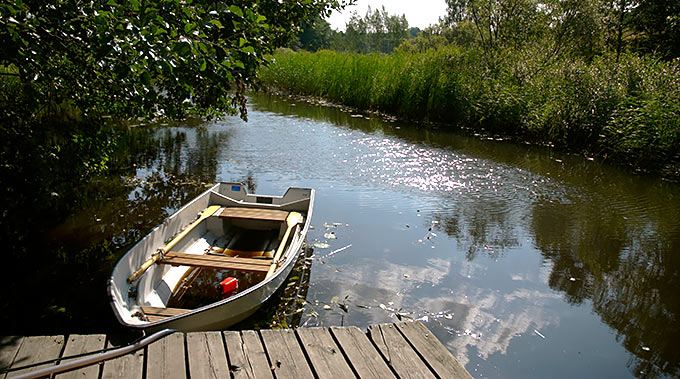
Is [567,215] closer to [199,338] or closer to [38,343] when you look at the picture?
[199,338]

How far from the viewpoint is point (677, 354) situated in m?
4.45

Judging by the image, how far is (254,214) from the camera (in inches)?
235

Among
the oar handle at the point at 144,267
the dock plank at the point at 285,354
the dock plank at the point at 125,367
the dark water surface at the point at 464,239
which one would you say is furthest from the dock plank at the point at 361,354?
the oar handle at the point at 144,267

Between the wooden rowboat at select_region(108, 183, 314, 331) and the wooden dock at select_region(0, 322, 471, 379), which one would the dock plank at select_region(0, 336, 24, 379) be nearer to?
the wooden dock at select_region(0, 322, 471, 379)

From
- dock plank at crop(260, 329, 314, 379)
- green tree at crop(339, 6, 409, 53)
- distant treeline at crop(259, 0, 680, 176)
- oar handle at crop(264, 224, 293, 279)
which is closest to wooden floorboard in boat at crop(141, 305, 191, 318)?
dock plank at crop(260, 329, 314, 379)

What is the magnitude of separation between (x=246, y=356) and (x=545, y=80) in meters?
13.1

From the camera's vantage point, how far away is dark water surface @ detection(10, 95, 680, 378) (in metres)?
4.57

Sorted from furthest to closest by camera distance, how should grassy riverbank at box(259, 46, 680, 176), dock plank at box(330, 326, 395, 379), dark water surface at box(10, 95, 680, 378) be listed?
grassy riverbank at box(259, 46, 680, 176), dark water surface at box(10, 95, 680, 378), dock plank at box(330, 326, 395, 379)

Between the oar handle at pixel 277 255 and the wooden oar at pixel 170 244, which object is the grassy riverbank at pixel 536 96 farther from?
the oar handle at pixel 277 255

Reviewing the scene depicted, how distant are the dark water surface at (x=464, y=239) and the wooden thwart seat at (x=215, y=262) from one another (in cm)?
47

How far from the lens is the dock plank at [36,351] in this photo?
9.36 ft

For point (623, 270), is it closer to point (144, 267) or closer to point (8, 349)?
point (144, 267)

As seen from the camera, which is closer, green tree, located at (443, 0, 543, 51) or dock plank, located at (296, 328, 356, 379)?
dock plank, located at (296, 328, 356, 379)

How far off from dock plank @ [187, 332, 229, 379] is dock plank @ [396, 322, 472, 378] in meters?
1.30
